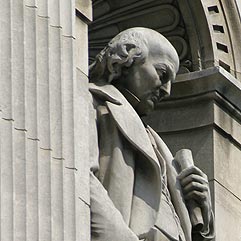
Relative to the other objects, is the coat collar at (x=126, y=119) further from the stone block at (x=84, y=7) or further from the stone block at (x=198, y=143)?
the stone block at (x=198, y=143)

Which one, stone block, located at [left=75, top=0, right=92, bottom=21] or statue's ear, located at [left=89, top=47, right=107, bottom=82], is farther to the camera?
statue's ear, located at [left=89, top=47, right=107, bottom=82]

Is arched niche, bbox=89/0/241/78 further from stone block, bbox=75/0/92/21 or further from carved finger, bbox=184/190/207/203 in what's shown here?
stone block, bbox=75/0/92/21

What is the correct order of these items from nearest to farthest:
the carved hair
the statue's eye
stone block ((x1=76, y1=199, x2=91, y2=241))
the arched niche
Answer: stone block ((x1=76, y1=199, x2=91, y2=241))
the carved hair
the statue's eye
the arched niche

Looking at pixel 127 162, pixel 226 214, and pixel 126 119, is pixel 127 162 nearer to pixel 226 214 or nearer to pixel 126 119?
pixel 126 119

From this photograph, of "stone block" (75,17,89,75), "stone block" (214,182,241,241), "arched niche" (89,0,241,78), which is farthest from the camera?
"arched niche" (89,0,241,78)

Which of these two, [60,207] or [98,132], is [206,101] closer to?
[98,132]

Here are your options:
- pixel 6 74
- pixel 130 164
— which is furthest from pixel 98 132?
Result: pixel 6 74

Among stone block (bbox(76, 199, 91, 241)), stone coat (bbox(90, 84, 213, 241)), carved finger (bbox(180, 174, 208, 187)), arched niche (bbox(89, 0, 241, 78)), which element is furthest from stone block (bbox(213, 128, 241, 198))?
stone block (bbox(76, 199, 91, 241))

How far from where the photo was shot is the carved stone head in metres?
14.0

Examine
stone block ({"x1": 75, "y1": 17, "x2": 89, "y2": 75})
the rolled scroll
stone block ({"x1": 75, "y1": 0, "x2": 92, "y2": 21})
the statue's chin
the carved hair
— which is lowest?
the rolled scroll

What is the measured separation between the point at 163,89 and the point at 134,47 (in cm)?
27

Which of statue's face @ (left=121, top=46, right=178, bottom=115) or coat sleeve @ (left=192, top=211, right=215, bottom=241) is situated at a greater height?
statue's face @ (left=121, top=46, right=178, bottom=115)

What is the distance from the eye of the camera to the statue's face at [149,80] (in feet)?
46.3

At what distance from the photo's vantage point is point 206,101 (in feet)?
50.3
